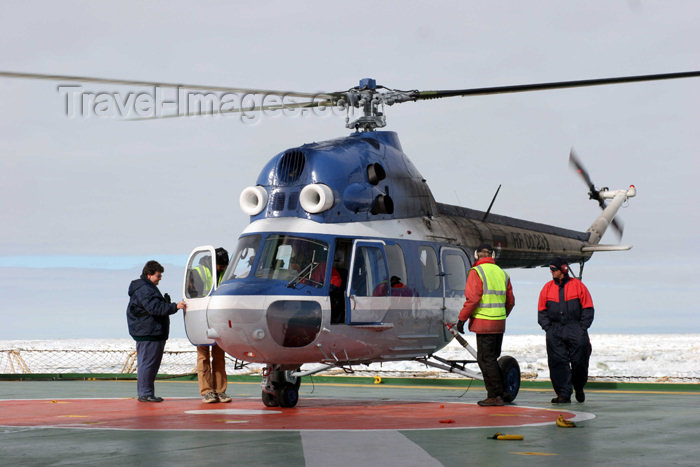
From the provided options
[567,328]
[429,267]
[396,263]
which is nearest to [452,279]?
[429,267]

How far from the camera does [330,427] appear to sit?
952 centimetres

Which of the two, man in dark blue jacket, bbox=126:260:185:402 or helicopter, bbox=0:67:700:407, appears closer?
helicopter, bbox=0:67:700:407

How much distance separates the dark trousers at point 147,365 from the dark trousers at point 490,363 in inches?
201

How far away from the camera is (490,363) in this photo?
12.7 meters

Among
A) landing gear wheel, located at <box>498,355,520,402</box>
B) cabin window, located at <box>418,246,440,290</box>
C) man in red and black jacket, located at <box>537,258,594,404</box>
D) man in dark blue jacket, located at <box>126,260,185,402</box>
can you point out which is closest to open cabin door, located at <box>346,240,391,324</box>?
cabin window, located at <box>418,246,440,290</box>

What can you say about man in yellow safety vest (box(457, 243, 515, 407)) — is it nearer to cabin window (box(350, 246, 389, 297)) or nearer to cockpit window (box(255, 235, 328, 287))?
cabin window (box(350, 246, 389, 297))

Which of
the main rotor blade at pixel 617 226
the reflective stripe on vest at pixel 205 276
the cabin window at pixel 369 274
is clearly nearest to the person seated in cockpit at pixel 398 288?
the cabin window at pixel 369 274

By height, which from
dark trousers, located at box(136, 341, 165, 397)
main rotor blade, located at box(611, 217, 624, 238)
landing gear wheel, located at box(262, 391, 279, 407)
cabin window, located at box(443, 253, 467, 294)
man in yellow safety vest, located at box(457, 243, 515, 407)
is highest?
main rotor blade, located at box(611, 217, 624, 238)

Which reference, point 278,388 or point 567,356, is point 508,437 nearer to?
point 278,388

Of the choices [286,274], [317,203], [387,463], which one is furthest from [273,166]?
[387,463]

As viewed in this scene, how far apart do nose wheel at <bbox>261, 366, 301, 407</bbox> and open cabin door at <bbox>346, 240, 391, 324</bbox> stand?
1445mm

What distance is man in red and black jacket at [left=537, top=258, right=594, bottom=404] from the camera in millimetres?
13724

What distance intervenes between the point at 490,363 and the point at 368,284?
6.88ft

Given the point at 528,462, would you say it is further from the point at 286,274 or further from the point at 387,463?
the point at 286,274
